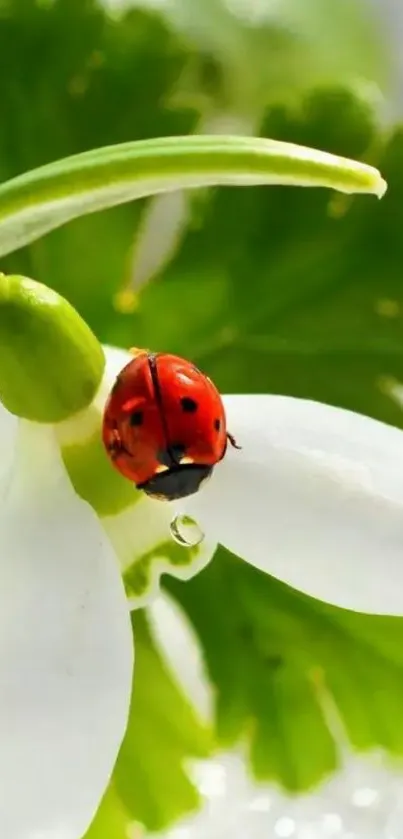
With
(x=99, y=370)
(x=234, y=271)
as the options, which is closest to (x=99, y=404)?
(x=99, y=370)

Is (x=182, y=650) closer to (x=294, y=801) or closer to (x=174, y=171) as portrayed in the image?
(x=294, y=801)

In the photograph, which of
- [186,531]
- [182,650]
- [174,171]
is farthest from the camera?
[182,650]

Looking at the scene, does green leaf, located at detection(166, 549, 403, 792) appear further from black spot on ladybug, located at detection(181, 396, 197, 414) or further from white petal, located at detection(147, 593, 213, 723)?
black spot on ladybug, located at detection(181, 396, 197, 414)

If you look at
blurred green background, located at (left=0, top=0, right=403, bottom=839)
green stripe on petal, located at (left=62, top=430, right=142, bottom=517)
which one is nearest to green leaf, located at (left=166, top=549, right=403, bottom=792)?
blurred green background, located at (left=0, top=0, right=403, bottom=839)

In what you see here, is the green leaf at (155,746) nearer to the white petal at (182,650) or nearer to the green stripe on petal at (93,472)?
the white petal at (182,650)

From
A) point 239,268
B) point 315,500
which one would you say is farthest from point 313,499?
point 239,268

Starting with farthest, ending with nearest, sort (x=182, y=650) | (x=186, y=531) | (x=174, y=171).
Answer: (x=182, y=650), (x=186, y=531), (x=174, y=171)
